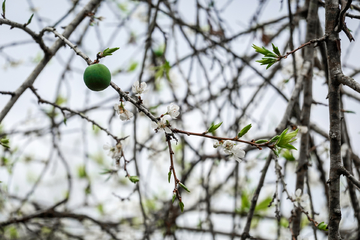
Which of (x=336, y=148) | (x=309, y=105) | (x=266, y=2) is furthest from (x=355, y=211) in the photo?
(x=266, y=2)

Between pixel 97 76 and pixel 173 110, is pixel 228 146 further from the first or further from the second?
pixel 97 76

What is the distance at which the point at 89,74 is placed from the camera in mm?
876

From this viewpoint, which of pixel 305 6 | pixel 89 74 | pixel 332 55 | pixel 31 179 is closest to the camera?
pixel 89 74

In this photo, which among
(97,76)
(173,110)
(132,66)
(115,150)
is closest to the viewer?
(97,76)

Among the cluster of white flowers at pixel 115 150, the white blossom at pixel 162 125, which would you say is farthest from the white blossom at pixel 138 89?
the cluster of white flowers at pixel 115 150

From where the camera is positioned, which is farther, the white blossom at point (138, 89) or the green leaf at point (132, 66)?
the green leaf at point (132, 66)

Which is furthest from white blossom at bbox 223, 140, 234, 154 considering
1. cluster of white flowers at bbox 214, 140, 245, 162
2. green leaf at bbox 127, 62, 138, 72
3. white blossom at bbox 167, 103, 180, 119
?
green leaf at bbox 127, 62, 138, 72

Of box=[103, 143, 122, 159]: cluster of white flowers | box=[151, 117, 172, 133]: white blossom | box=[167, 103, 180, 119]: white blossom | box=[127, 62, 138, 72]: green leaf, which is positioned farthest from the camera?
box=[127, 62, 138, 72]: green leaf

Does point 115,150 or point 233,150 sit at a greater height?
point 115,150

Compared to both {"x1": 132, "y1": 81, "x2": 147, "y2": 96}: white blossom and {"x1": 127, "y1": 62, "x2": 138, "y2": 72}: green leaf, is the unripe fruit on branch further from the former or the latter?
{"x1": 127, "y1": 62, "x2": 138, "y2": 72}: green leaf

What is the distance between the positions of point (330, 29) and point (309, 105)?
0.59m

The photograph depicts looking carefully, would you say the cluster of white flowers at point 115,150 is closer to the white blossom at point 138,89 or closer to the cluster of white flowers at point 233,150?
the white blossom at point 138,89

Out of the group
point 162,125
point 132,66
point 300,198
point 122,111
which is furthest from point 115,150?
point 132,66

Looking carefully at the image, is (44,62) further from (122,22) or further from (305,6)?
(305,6)
